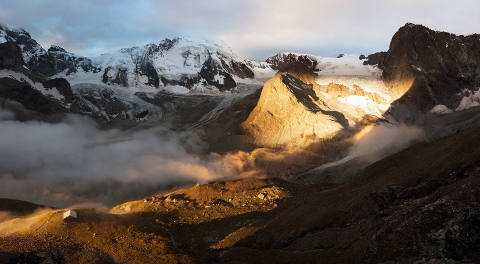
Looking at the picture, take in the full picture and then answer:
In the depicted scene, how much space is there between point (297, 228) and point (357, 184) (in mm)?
20287

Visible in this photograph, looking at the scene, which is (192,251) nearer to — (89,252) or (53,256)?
(89,252)

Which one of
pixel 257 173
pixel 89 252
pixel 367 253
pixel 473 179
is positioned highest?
pixel 473 179

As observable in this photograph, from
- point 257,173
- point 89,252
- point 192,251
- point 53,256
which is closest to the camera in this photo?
→ point 53,256

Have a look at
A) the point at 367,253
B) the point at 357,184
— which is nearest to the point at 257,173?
the point at 357,184

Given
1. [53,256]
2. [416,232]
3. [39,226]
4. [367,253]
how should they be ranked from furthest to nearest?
[39,226] < [53,256] < [367,253] < [416,232]

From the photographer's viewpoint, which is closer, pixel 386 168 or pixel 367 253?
pixel 367 253

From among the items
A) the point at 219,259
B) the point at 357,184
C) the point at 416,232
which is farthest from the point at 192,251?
the point at 416,232

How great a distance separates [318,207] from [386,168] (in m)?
16.2

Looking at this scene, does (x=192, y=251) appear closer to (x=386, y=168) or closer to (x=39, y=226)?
(x=39, y=226)

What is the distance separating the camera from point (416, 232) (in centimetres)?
3809

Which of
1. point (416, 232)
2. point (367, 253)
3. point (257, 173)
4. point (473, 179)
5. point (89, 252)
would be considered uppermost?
point (473, 179)

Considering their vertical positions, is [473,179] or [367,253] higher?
[473,179]

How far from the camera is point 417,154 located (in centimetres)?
7819

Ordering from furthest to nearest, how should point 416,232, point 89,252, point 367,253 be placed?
point 89,252 < point 367,253 < point 416,232
